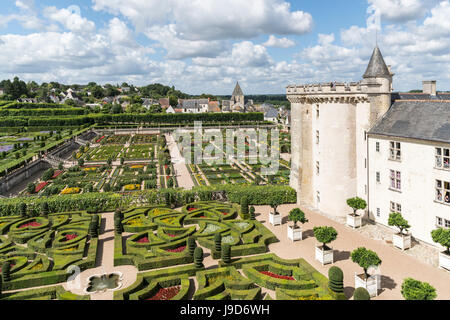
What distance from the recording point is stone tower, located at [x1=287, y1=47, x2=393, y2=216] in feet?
81.3

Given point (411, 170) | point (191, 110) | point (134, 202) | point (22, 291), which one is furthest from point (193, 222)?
point (191, 110)

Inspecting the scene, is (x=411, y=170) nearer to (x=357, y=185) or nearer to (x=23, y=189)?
(x=357, y=185)

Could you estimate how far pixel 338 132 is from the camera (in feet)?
86.9

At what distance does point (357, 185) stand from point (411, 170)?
547 cm

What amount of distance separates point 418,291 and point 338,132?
51.1 ft

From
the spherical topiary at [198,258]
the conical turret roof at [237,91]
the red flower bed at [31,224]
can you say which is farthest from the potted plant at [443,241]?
the conical turret roof at [237,91]

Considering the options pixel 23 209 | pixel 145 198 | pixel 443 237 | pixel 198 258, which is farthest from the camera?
pixel 145 198

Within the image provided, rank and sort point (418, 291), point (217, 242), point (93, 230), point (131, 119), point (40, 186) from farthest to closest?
point (131, 119) < point (40, 186) < point (93, 230) < point (217, 242) < point (418, 291)

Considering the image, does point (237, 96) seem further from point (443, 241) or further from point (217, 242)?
point (443, 241)

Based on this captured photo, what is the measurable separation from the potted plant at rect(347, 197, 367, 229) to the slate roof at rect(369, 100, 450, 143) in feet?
16.3

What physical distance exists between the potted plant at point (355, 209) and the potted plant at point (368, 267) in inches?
339

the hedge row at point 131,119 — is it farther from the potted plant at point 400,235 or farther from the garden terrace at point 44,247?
the potted plant at point 400,235

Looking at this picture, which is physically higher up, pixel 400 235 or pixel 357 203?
pixel 357 203

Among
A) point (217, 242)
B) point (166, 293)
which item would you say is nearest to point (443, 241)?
point (217, 242)
